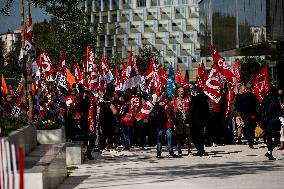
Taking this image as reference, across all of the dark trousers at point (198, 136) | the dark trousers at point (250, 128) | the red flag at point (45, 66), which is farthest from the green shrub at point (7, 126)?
the red flag at point (45, 66)

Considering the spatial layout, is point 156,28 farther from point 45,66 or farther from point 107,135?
point 107,135

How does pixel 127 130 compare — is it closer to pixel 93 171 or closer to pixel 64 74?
pixel 93 171

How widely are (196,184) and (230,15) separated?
1278 inches

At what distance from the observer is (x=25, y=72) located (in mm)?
19562

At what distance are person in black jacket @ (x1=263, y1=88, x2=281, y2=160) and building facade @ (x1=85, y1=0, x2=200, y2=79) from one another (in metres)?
127

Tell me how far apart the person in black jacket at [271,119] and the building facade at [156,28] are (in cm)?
12683

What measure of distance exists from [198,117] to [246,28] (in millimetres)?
21728

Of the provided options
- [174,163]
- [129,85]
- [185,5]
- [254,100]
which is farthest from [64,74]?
[185,5]

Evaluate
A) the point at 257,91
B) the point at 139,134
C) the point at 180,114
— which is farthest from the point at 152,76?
the point at 180,114

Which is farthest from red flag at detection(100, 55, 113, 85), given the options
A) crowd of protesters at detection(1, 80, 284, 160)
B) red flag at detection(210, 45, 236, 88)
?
red flag at detection(210, 45, 236, 88)

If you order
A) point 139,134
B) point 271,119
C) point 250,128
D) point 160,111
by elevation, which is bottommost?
point 139,134

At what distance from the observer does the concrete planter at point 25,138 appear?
35.4ft

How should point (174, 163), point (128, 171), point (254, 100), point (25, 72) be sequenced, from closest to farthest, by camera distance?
point (128, 171) < point (174, 163) < point (25, 72) < point (254, 100)

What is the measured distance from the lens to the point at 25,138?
1245 centimetres
